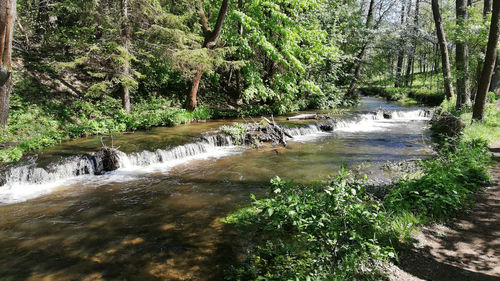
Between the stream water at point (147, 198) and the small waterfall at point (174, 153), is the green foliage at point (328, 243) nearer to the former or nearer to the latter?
the stream water at point (147, 198)

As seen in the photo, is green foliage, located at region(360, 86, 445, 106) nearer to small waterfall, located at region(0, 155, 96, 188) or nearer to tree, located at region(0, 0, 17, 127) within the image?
small waterfall, located at region(0, 155, 96, 188)

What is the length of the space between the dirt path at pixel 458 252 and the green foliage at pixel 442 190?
0.97 feet

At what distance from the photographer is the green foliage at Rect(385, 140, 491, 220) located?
17.5 feet

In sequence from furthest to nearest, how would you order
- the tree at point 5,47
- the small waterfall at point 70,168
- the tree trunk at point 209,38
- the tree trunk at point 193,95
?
the tree trunk at point 193,95 < the tree trunk at point 209,38 < the tree at point 5,47 < the small waterfall at point 70,168

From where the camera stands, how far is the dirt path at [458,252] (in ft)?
12.3

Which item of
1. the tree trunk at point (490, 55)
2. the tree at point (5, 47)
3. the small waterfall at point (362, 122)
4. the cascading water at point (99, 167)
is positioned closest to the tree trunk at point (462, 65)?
the tree trunk at point (490, 55)

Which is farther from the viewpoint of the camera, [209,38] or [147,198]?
[209,38]

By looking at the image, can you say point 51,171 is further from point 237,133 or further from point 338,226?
point 338,226

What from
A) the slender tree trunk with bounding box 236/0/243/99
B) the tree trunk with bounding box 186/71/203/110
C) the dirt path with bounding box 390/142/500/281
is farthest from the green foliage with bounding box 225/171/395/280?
the slender tree trunk with bounding box 236/0/243/99

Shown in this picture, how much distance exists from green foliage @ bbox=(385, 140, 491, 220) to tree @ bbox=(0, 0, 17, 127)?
37.5ft

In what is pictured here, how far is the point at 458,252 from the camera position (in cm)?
423

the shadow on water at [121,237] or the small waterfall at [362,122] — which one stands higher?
the small waterfall at [362,122]

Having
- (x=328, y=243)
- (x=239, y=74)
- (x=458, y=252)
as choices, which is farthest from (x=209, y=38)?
(x=458, y=252)

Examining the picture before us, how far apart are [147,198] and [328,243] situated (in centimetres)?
496
